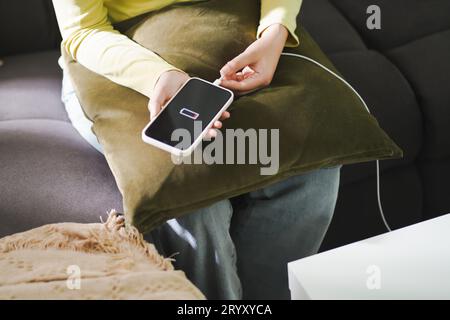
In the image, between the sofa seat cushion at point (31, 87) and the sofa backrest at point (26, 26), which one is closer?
the sofa seat cushion at point (31, 87)

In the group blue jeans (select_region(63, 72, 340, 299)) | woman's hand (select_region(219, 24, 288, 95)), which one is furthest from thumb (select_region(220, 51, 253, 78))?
blue jeans (select_region(63, 72, 340, 299))

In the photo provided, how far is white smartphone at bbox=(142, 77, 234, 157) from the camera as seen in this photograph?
2.51ft

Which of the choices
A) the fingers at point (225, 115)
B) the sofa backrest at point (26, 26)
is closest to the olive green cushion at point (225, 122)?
the fingers at point (225, 115)

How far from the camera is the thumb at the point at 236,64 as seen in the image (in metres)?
0.84

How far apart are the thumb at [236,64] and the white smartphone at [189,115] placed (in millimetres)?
31

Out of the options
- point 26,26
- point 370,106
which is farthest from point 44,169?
point 370,106

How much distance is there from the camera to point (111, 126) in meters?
Answer: 0.82

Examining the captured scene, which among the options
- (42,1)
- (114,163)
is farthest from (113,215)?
(42,1)

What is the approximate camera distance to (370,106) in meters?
1.03

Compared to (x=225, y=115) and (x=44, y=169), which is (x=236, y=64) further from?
(x=44, y=169)

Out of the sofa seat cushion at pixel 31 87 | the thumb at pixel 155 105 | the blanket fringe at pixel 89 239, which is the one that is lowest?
the blanket fringe at pixel 89 239

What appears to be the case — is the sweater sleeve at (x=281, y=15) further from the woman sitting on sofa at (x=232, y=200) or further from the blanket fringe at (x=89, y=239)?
the blanket fringe at (x=89, y=239)

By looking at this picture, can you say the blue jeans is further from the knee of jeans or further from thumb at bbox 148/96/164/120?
thumb at bbox 148/96/164/120

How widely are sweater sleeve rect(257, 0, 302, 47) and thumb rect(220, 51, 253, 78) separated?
0.24 feet
